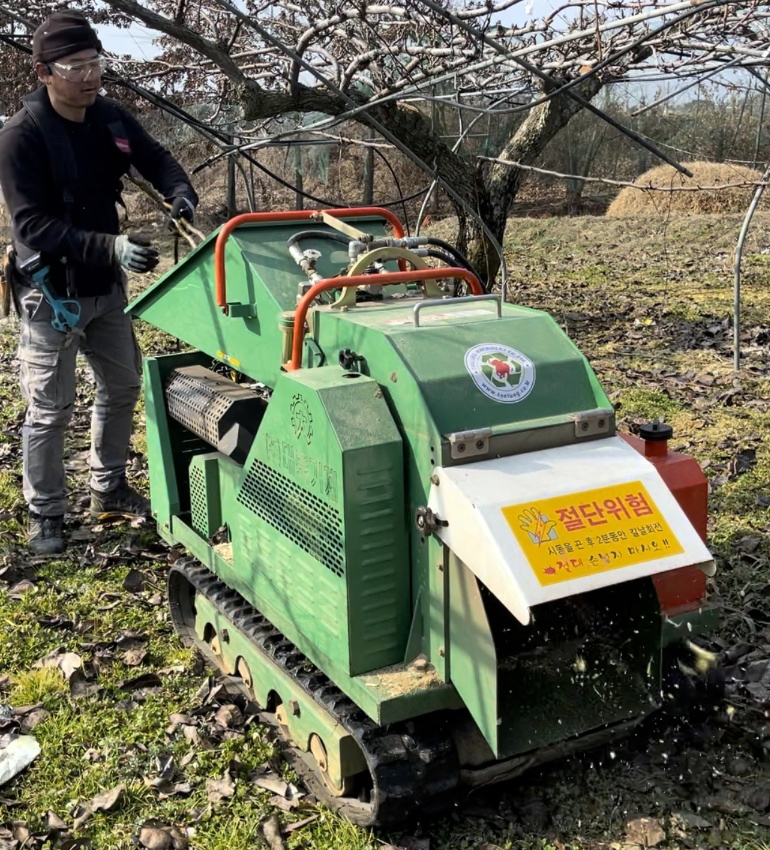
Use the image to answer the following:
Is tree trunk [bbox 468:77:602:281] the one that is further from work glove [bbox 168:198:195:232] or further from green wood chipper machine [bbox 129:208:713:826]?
green wood chipper machine [bbox 129:208:713:826]

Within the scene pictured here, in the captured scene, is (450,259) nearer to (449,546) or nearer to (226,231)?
(226,231)

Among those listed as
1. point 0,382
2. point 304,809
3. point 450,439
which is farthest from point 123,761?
point 0,382

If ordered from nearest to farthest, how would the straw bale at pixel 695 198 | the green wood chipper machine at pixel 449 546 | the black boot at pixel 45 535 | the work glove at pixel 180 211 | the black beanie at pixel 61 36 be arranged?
the green wood chipper machine at pixel 449 546
the black beanie at pixel 61 36
the work glove at pixel 180 211
the black boot at pixel 45 535
the straw bale at pixel 695 198

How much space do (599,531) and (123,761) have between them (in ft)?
6.40

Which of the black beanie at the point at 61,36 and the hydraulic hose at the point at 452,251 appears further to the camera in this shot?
the black beanie at the point at 61,36

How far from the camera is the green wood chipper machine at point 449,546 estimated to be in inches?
107

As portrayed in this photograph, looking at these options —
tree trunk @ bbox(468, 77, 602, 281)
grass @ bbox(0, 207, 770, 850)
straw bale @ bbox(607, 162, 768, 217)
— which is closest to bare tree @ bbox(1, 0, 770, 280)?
tree trunk @ bbox(468, 77, 602, 281)

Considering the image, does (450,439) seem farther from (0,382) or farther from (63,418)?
(0,382)

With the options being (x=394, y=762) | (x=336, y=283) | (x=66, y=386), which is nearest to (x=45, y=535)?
(x=66, y=386)

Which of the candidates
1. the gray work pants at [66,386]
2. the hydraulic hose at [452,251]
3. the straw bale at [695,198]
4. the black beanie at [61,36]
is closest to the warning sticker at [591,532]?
the hydraulic hose at [452,251]

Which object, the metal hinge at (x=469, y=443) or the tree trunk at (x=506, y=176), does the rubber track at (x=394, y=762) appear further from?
the tree trunk at (x=506, y=176)

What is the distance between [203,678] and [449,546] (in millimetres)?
1737

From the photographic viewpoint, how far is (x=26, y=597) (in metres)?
4.66

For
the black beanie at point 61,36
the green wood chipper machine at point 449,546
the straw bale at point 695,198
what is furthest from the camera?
the straw bale at point 695,198
